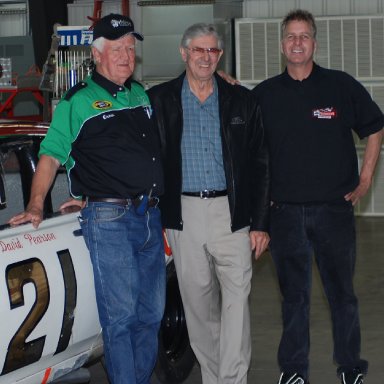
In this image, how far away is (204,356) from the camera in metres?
5.07

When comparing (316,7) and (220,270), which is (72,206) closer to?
(220,270)

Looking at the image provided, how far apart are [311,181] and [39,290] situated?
1613 mm

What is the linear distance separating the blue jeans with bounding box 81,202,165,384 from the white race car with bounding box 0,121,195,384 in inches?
4.3

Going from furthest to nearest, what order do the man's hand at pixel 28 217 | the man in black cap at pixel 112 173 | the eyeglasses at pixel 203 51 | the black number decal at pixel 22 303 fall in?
1. the eyeglasses at pixel 203 51
2. the man in black cap at pixel 112 173
3. the man's hand at pixel 28 217
4. the black number decal at pixel 22 303

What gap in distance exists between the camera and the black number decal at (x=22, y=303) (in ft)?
13.8

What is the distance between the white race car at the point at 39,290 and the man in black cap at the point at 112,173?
0.12 meters

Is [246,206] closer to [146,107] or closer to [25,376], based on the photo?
[146,107]

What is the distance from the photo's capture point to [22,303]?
4.25 m

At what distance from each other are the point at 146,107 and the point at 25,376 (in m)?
1.40

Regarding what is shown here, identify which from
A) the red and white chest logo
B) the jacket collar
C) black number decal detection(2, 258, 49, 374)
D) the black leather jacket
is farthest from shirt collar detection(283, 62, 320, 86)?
black number decal detection(2, 258, 49, 374)

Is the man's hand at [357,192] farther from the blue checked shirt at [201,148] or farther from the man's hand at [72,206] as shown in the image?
the man's hand at [72,206]

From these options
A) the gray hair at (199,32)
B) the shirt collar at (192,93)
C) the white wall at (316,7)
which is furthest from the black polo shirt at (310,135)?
the white wall at (316,7)

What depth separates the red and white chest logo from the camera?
516 cm

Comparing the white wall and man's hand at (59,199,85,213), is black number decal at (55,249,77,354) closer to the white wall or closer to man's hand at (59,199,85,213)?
man's hand at (59,199,85,213)
